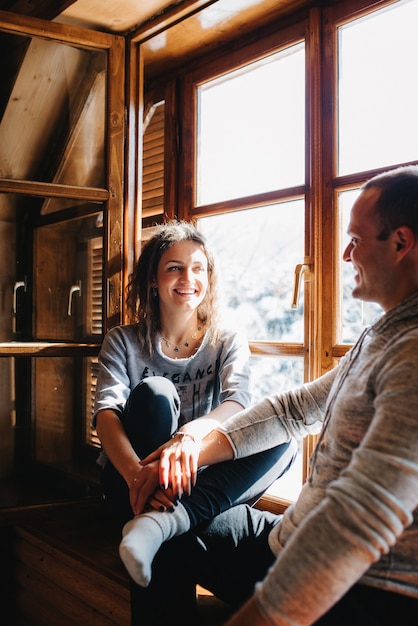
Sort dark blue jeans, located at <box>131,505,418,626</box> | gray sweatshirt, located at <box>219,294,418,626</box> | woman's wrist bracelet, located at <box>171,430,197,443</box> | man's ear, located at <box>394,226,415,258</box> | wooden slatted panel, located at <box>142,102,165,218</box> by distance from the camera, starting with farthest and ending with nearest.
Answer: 1. wooden slatted panel, located at <box>142,102,165,218</box>
2. woman's wrist bracelet, located at <box>171,430,197,443</box>
3. dark blue jeans, located at <box>131,505,418,626</box>
4. man's ear, located at <box>394,226,415,258</box>
5. gray sweatshirt, located at <box>219,294,418,626</box>

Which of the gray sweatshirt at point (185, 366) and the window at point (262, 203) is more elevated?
the window at point (262, 203)

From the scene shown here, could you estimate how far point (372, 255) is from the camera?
3.70 feet

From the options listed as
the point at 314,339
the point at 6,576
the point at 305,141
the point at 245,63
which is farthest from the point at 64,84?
the point at 6,576

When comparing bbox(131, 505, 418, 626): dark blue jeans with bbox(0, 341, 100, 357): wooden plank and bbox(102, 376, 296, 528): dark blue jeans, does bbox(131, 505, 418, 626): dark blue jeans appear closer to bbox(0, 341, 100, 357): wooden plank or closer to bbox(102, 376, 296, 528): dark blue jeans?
bbox(102, 376, 296, 528): dark blue jeans

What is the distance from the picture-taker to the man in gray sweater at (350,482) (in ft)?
2.76

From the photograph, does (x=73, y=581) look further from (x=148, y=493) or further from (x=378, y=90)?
(x=378, y=90)

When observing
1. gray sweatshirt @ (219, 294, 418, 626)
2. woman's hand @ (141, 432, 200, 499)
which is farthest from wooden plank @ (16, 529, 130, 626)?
gray sweatshirt @ (219, 294, 418, 626)

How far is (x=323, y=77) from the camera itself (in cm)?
192

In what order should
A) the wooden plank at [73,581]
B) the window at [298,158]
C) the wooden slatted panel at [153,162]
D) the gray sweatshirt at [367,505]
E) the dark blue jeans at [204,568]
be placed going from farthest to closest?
1. the wooden slatted panel at [153,162]
2. the window at [298,158]
3. the wooden plank at [73,581]
4. the dark blue jeans at [204,568]
5. the gray sweatshirt at [367,505]

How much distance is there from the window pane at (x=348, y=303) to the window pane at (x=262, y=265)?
0.15 metres

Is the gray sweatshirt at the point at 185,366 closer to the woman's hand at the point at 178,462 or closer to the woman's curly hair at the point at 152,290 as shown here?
the woman's curly hair at the point at 152,290

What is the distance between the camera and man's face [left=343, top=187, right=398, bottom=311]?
111 centimetres

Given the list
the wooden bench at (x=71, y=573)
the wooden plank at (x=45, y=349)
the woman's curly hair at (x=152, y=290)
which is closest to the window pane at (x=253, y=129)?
the woman's curly hair at (x=152, y=290)

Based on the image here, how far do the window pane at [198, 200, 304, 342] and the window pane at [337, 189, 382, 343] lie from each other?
0.50 feet
